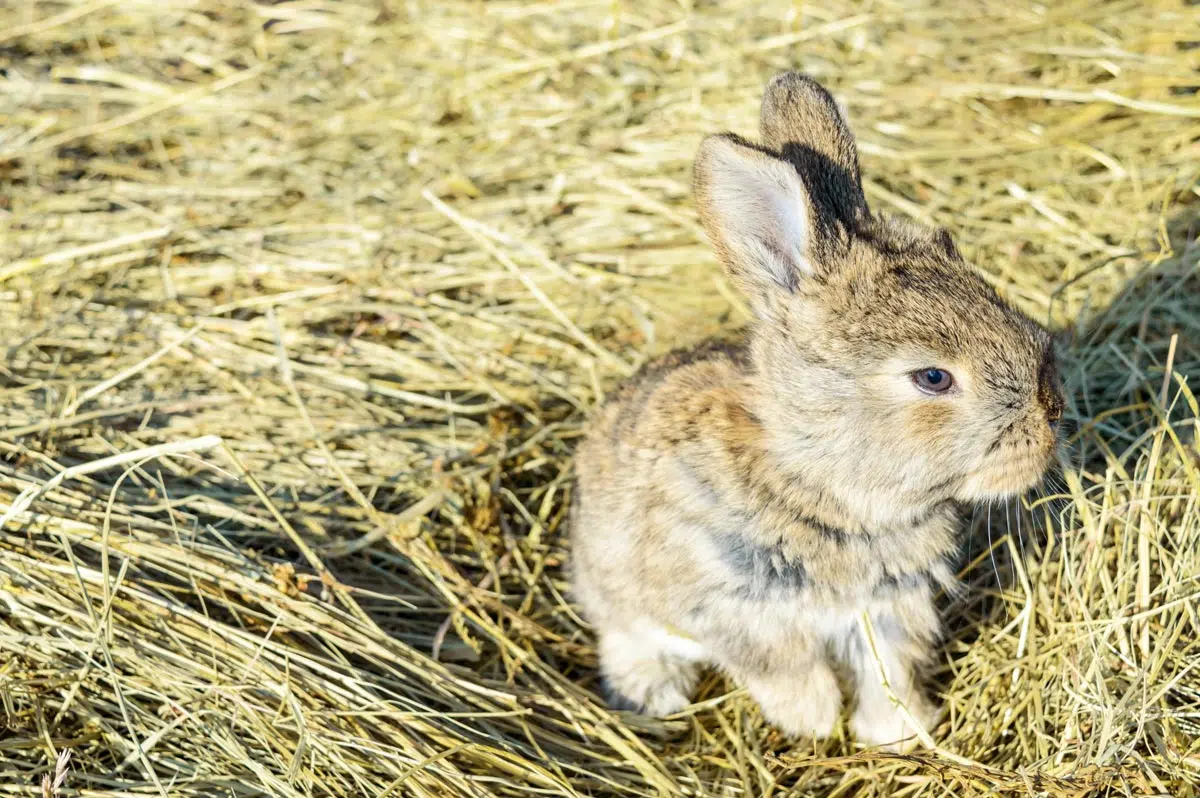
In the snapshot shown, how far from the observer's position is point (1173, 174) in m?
4.10

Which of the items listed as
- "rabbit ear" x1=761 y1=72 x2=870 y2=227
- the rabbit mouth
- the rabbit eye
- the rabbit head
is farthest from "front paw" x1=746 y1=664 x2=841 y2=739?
"rabbit ear" x1=761 y1=72 x2=870 y2=227

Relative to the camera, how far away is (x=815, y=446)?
2.71 metres

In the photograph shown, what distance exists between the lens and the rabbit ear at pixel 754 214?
2596mm

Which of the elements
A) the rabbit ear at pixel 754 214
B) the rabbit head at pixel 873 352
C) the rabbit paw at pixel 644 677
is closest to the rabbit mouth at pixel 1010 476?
the rabbit head at pixel 873 352

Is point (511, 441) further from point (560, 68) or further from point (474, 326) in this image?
point (560, 68)

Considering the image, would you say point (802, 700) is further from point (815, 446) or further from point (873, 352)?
point (873, 352)

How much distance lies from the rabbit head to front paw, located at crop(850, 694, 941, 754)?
0.67 metres

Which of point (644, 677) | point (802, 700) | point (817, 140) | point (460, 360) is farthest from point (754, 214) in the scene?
point (460, 360)

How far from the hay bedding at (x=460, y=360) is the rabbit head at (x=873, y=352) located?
1.16 ft

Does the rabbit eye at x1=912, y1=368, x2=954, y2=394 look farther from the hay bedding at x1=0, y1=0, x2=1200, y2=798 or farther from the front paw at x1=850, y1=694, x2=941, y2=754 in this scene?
the front paw at x1=850, y1=694, x2=941, y2=754

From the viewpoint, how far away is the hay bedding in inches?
113

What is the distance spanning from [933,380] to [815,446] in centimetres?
32

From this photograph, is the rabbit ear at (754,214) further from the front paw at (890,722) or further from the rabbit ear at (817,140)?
the front paw at (890,722)

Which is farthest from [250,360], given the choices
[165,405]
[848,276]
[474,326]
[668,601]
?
[848,276]
